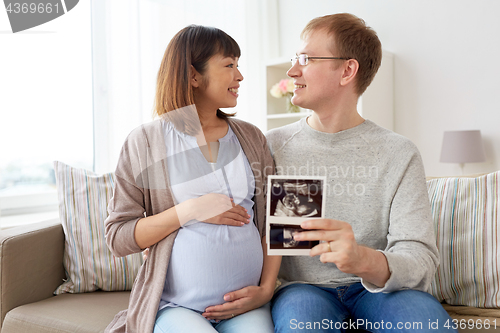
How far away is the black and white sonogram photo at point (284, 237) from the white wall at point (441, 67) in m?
2.32

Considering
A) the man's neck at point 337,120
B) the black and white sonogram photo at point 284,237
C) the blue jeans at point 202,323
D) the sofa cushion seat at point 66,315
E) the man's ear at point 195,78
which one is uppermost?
the man's ear at point 195,78

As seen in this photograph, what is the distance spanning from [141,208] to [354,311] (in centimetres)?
69

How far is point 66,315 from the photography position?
1351 millimetres

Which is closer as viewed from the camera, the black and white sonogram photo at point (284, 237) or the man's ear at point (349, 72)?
the black and white sonogram photo at point (284, 237)

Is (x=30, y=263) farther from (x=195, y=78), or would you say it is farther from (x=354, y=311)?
(x=354, y=311)

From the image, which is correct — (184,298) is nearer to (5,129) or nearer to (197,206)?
(197,206)

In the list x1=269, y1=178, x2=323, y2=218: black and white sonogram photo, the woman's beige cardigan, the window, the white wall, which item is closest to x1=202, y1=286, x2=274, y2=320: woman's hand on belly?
the woman's beige cardigan

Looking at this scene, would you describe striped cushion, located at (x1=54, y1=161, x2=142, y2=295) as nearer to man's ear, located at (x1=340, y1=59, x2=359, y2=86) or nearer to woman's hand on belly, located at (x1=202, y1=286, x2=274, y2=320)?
woman's hand on belly, located at (x1=202, y1=286, x2=274, y2=320)

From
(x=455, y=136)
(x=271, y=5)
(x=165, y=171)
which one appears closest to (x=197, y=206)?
(x=165, y=171)

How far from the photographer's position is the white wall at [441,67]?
2.65 metres

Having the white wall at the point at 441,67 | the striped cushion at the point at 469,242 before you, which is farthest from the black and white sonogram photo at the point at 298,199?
the white wall at the point at 441,67

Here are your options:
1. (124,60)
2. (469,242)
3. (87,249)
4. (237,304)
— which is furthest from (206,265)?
(124,60)

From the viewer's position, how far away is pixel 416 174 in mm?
1178

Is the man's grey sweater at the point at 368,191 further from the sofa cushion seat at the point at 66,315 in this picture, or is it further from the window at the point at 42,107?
the window at the point at 42,107
